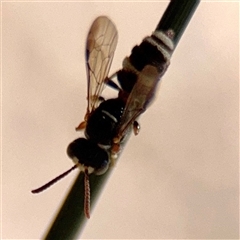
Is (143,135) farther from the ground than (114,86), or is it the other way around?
(114,86)

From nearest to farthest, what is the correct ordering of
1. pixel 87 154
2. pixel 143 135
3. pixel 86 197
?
pixel 86 197 → pixel 87 154 → pixel 143 135

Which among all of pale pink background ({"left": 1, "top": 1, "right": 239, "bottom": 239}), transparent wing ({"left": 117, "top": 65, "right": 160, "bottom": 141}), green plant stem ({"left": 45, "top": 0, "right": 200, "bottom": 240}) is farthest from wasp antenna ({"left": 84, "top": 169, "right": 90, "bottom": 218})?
pale pink background ({"left": 1, "top": 1, "right": 239, "bottom": 239})

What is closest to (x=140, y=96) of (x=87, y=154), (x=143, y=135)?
(x=87, y=154)

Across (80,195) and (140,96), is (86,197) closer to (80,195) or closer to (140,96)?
(80,195)

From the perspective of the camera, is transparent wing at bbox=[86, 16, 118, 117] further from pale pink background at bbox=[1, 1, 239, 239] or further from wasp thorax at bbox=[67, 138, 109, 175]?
pale pink background at bbox=[1, 1, 239, 239]

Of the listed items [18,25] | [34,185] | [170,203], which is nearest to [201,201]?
[170,203]

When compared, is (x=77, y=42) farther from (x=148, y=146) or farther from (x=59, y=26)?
(x=148, y=146)

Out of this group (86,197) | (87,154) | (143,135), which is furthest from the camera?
(143,135)

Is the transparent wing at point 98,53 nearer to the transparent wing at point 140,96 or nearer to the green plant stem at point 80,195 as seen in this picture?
the transparent wing at point 140,96
